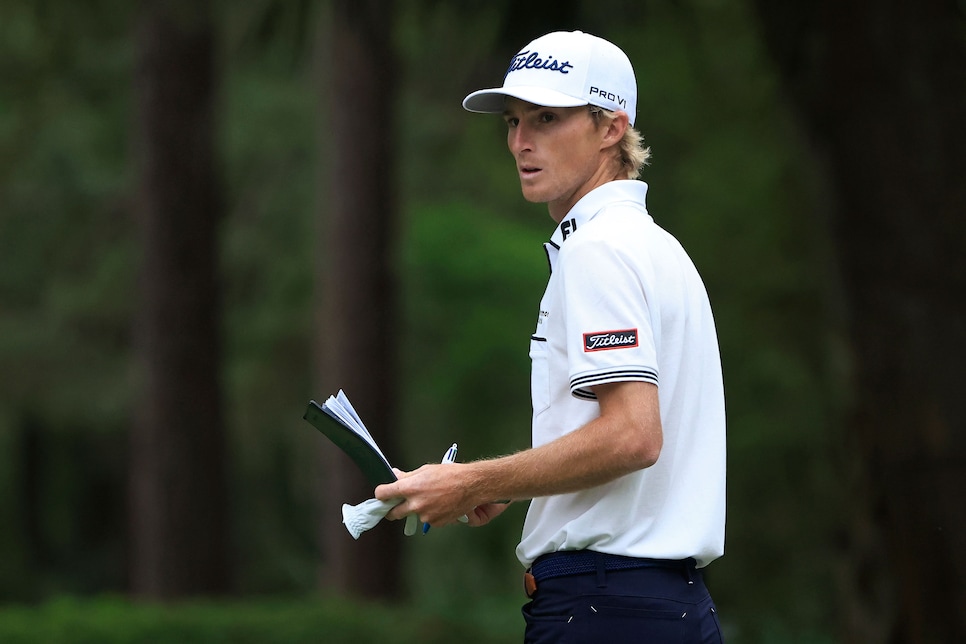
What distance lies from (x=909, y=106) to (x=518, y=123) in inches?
173

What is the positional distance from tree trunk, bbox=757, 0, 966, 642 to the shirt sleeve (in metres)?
4.58

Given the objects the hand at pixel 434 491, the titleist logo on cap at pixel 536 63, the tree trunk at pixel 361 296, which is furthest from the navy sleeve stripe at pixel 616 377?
the tree trunk at pixel 361 296

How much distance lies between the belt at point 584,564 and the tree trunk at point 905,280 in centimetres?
435

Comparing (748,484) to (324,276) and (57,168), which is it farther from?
(57,168)

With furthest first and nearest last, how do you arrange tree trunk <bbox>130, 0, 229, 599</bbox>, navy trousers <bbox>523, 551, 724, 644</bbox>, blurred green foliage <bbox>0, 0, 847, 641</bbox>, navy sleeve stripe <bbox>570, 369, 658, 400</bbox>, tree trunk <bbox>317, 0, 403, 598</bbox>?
tree trunk <bbox>317, 0, 403, 598</bbox> < blurred green foliage <bbox>0, 0, 847, 641</bbox> < tree trunk <bbox>130, 0, 229, 599</bbox> < navy trousers <bbox>523, 551, 724, 644</bbox> < navy sleeve stripe <bbox>570, 369, 658, 400</bbox>

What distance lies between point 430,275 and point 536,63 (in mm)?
13508

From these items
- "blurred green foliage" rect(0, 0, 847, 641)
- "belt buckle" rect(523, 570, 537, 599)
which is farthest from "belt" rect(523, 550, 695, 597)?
"blurred green foliage" rect(0, 0, 847, 641)

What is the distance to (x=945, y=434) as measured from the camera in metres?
7.03

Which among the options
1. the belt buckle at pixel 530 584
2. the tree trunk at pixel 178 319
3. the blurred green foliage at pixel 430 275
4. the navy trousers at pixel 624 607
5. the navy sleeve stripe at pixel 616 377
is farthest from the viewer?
the blurred green foliage at pixel 430 275

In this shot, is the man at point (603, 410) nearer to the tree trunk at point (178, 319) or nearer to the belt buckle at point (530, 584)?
the belt buckle at point (530, 584)

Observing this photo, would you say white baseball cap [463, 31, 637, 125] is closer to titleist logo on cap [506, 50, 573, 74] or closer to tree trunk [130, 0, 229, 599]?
titleist logo on cap [506, 50, 573, 74]

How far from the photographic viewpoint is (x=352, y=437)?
9.75 feet

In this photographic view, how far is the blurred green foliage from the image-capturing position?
12.8 meters

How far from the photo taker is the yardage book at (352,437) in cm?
295
